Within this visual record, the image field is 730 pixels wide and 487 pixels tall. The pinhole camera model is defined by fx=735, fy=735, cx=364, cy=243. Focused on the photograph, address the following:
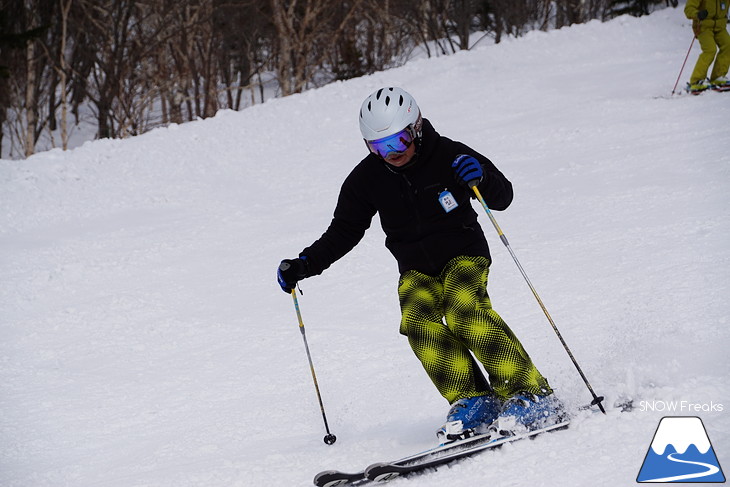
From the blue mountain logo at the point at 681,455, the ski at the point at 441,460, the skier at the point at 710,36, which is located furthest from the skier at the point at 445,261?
the skier at the point at 710,36

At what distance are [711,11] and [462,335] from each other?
9017 mm

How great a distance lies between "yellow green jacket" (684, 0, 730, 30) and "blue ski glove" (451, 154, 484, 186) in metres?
8.57

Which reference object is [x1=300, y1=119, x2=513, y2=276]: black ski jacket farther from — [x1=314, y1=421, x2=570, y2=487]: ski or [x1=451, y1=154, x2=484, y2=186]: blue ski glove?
[x1=314, y1=421, x2=570, y2=487]: ski

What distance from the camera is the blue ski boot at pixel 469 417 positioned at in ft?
10.6

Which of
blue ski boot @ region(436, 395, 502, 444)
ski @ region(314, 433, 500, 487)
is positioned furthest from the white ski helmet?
ski @ region(314, 433, 500, 487)

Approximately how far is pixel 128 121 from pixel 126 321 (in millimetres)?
15984

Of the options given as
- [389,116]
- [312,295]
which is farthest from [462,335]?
[312,295]

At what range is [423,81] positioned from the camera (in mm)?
14484

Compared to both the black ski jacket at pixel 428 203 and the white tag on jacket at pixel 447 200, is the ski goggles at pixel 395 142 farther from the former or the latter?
the white tag on jacket at pixel 447 200

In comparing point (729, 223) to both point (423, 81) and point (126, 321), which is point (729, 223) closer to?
point (126, 321)

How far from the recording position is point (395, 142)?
11.1ft

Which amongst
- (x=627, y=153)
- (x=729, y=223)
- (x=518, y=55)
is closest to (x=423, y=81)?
(x=518, y=55)

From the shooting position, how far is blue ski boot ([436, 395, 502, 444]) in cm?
323

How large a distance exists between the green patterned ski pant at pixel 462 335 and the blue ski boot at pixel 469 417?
5 centimetres
